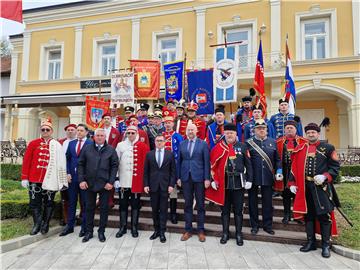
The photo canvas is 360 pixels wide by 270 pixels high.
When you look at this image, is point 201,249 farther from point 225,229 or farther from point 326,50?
point 326,50

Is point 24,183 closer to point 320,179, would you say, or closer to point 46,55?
point 320,179

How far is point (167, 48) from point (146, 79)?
6119 millimetres

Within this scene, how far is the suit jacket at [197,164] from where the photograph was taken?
4742 millimetres

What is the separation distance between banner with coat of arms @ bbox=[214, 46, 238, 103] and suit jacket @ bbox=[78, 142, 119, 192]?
4.44 meters

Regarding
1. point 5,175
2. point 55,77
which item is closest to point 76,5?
point 55,77

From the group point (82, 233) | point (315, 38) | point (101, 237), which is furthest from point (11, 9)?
point (315, 38)

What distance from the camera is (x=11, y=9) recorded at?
6871 mm

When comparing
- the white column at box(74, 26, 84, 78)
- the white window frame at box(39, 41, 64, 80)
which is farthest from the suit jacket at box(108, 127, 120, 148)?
the white window frame at box(39, 41, 64, 80)

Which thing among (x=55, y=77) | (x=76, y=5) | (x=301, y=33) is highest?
(x=76, y=5)

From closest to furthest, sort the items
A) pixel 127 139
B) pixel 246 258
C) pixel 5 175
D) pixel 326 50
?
pixel 246 258 → pixel 127 139 → pixel 5 175 → pixel 326 50

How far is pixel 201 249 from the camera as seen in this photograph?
4.33m

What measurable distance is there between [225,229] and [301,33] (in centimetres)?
1265

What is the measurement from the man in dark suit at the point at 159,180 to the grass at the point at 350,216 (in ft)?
9.68

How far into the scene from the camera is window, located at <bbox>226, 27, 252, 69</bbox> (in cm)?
1434
